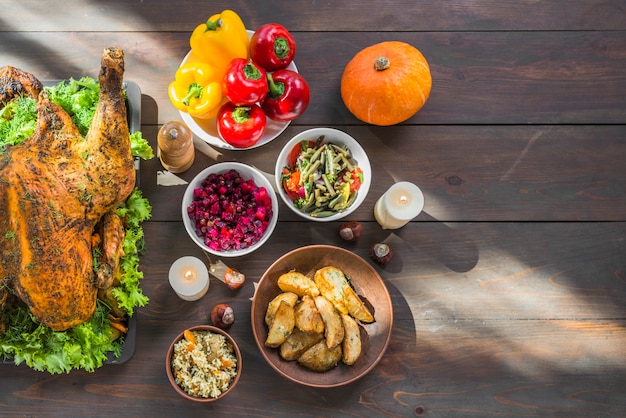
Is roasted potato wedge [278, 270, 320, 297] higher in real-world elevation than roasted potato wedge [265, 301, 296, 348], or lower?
higher

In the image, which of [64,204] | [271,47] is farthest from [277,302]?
[271,47]

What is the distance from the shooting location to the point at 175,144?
157cm

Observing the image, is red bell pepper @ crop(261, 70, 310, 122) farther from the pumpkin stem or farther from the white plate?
the pumpkin stem

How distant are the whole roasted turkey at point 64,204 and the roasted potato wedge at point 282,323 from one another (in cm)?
48

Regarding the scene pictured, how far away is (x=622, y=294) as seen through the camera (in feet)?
5.86

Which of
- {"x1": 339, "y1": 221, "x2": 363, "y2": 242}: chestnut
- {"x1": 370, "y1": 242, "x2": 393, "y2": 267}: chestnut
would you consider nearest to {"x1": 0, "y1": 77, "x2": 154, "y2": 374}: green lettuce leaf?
{"x1": 339, "y1": 221, "x2": 363, "y2": 242}: chestnut

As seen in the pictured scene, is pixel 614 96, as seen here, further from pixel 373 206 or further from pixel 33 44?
pixel 33 44

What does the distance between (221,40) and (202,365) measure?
958 mm

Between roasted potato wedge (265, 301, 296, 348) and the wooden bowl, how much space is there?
0.06 m

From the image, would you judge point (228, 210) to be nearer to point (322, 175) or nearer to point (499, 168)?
point (322, 175)

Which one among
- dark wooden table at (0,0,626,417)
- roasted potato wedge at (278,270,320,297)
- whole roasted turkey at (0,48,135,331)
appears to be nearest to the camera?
whole roasted turkey at (0,48,135,331)

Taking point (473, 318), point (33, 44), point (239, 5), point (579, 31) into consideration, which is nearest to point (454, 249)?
point (473, 318)

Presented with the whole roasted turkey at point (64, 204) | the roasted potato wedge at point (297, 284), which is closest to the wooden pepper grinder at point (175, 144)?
the whole roasted turkey at point (64, 204)

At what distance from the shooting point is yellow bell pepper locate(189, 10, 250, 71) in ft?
5.13
